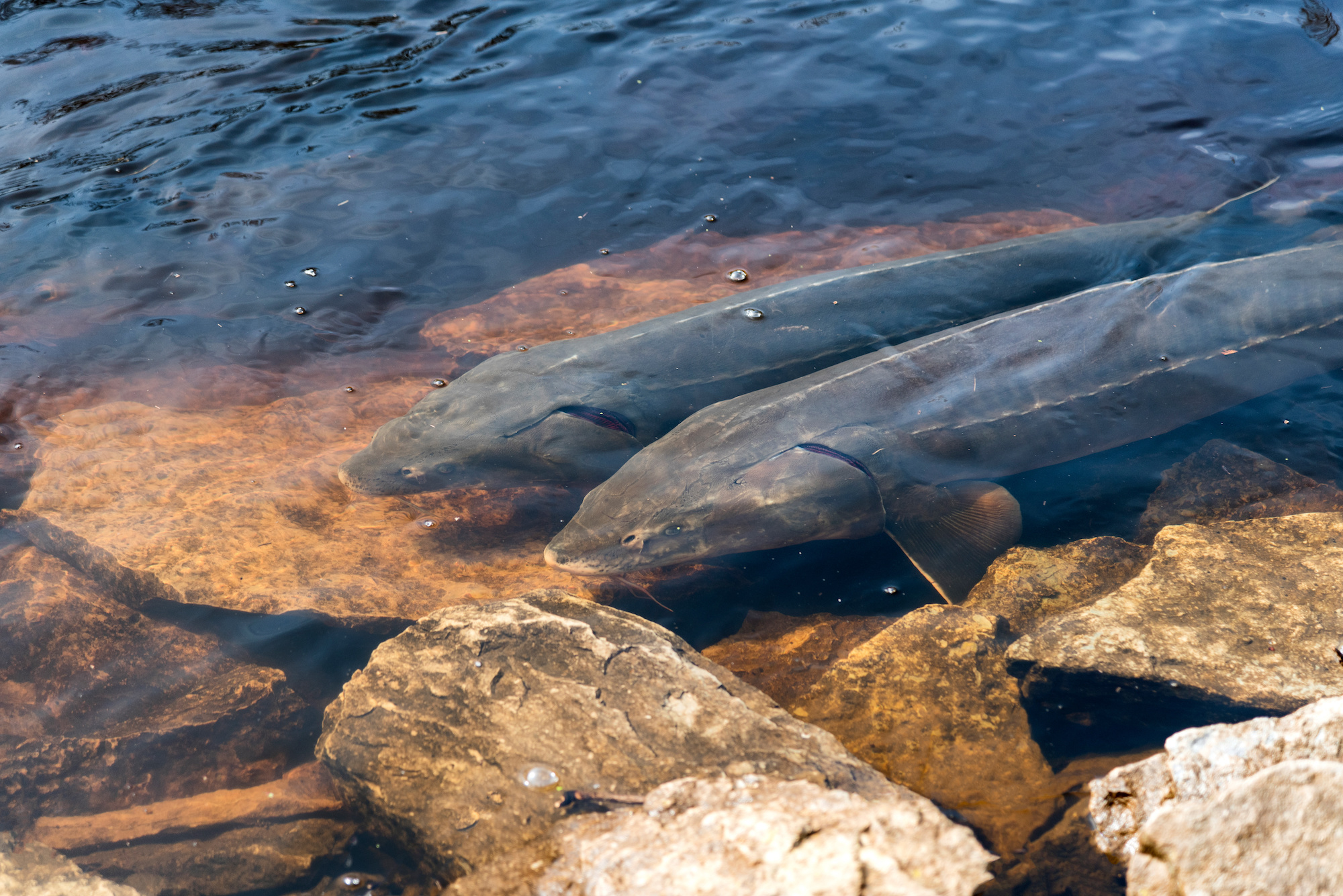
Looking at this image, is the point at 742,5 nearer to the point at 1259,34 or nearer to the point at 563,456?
the point at 1259,34

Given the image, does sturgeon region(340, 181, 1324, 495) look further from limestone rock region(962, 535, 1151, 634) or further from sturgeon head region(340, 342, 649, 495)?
limestone rock region(962, 535, 1151, 634)

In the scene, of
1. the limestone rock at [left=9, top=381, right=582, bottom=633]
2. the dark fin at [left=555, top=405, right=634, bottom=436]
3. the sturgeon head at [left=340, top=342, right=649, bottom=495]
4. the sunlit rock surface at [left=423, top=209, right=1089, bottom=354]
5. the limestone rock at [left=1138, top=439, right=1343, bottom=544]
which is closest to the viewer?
the limestone rock at [left=9, top=381, right=582, bottom=633]

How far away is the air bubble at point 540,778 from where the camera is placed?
212 centimetres

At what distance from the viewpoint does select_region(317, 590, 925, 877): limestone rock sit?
6.81 ft

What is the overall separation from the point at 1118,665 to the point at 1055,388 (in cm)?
Answer: 156

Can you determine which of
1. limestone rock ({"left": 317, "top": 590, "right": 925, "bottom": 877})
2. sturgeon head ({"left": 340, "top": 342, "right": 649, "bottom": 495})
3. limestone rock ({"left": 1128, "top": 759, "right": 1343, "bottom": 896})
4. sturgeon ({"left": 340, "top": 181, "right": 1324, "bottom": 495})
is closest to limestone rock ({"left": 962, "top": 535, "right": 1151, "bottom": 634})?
limestone rock ({"left": 317, "top": 590, "right": 925, "bottom": 877})

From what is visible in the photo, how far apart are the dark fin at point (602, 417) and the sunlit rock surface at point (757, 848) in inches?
86.8

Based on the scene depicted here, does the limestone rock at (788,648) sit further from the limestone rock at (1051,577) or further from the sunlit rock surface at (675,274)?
the sunlit rock surface at (675,274)

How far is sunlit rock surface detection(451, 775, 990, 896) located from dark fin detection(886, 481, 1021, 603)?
124 cm

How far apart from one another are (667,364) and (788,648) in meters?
1.73

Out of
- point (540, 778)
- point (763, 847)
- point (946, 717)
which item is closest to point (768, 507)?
point (946, 717)

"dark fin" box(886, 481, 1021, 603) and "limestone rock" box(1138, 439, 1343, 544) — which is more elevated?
"dark fin" box(886, 481, 1021, 603)

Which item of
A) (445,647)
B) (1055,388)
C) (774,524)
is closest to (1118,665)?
(774,524)

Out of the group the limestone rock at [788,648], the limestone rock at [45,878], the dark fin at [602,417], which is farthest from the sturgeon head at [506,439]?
the limestone rock at [45,878]
